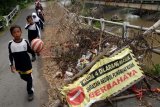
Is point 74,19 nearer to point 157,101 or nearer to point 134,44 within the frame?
point 134,44

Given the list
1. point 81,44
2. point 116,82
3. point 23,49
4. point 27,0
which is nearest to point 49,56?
point 81,44

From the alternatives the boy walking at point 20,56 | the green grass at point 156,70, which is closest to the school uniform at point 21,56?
the boy walking at point 20,56

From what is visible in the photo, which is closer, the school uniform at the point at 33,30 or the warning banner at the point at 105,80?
the warning banner at the point at 105,80

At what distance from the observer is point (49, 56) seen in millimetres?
12031

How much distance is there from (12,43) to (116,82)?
2597mm

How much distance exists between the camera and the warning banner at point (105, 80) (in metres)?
6.55

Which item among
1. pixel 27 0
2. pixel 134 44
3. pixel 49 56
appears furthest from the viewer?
pixel 27 0

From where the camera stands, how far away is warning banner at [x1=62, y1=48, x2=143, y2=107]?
6547 millimetres

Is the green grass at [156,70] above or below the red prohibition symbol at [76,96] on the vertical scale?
below

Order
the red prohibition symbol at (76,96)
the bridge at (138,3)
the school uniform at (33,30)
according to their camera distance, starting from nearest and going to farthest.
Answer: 1. the red prohibition symbol at (76,96)
2. the school uniform at (33,30)
3. the bridge at (138,3)

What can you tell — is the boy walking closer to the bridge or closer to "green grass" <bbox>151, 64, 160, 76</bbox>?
"green grass" <bbox>151, 64, 160, 76</bbox>

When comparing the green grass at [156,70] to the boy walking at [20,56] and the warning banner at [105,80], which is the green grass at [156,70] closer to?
the warning banner at [105,80]

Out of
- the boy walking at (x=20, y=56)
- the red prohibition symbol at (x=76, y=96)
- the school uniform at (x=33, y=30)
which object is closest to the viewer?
the red prohibition symbol at (x=76, y=96)

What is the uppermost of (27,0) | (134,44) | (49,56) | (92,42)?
(134,44)
